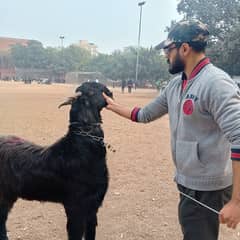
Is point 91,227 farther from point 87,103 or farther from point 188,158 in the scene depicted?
point 188,158

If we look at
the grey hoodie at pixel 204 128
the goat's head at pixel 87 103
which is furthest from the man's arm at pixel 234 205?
the goat's head at pixel 87 103

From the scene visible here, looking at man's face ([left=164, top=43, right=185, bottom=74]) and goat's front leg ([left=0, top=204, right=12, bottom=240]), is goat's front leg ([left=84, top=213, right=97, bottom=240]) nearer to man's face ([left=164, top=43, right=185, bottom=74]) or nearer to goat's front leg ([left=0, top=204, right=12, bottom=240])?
goat's front leg ([left=0, top=204, right=12, bottom=240])

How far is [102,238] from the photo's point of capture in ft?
17.5

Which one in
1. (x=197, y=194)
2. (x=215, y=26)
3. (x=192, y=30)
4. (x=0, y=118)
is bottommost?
(x=0, y=118)

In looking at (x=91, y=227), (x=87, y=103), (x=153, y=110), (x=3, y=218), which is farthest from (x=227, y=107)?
(x=3, y=218)

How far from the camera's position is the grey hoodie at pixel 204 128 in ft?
9.20

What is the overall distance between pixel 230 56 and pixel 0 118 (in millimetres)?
29360

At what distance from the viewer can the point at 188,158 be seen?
121 inches

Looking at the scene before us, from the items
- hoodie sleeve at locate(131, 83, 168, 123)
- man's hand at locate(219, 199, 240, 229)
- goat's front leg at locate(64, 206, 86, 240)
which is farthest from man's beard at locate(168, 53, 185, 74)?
goat's front leg at locate(64, 206, 86, 240)

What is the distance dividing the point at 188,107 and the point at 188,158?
1.15 ft

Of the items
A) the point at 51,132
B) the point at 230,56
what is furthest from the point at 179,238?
the point at 230,56

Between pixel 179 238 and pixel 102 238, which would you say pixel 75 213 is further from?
pixel 179 238

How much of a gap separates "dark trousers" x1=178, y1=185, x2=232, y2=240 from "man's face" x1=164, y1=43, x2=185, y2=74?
0.84 metres

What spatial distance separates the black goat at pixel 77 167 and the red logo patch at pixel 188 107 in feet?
5.39
